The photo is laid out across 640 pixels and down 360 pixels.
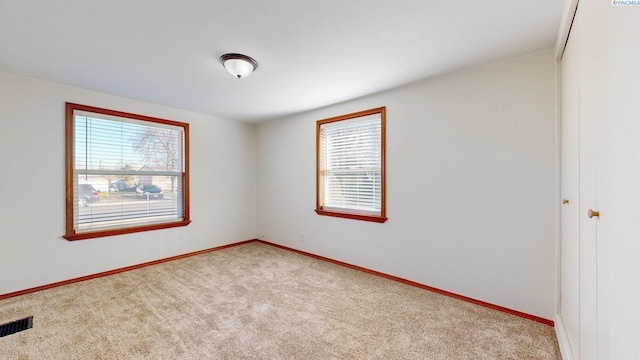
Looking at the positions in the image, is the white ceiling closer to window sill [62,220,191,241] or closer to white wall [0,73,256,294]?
white wall [0,73,256,294]

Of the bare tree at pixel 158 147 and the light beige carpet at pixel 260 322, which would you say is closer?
the light beige carpet at pixel 260 322

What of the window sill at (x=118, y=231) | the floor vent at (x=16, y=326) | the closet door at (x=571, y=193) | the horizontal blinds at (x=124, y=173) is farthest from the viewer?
the horizontal blinds at (x=124, y=173)

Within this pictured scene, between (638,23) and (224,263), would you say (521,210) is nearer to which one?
(638,23)

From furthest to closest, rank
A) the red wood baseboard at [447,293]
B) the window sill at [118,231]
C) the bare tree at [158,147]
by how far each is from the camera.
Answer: the bare tree at [158,147] → the window sill at [118,231] → the red wood baseboard at [447,293]

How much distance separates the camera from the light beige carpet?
1875 mm

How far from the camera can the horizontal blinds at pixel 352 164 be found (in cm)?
351

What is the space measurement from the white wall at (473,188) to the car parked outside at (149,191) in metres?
2.87

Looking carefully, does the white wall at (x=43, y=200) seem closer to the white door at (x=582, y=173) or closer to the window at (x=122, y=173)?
the window at (x=122, y=173)

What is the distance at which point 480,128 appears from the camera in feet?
8.41

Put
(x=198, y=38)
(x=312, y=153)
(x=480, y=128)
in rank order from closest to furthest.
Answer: (x=198, y=38) → (x=480, y=128) → (x=312, y=153)

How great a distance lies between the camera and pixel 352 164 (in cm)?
378

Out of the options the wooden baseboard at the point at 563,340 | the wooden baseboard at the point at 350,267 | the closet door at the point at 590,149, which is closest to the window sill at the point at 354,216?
the wooden baseboard at the point at 350,267

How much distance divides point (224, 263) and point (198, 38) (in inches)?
118

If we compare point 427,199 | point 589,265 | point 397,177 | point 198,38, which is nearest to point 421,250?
point 427,199
